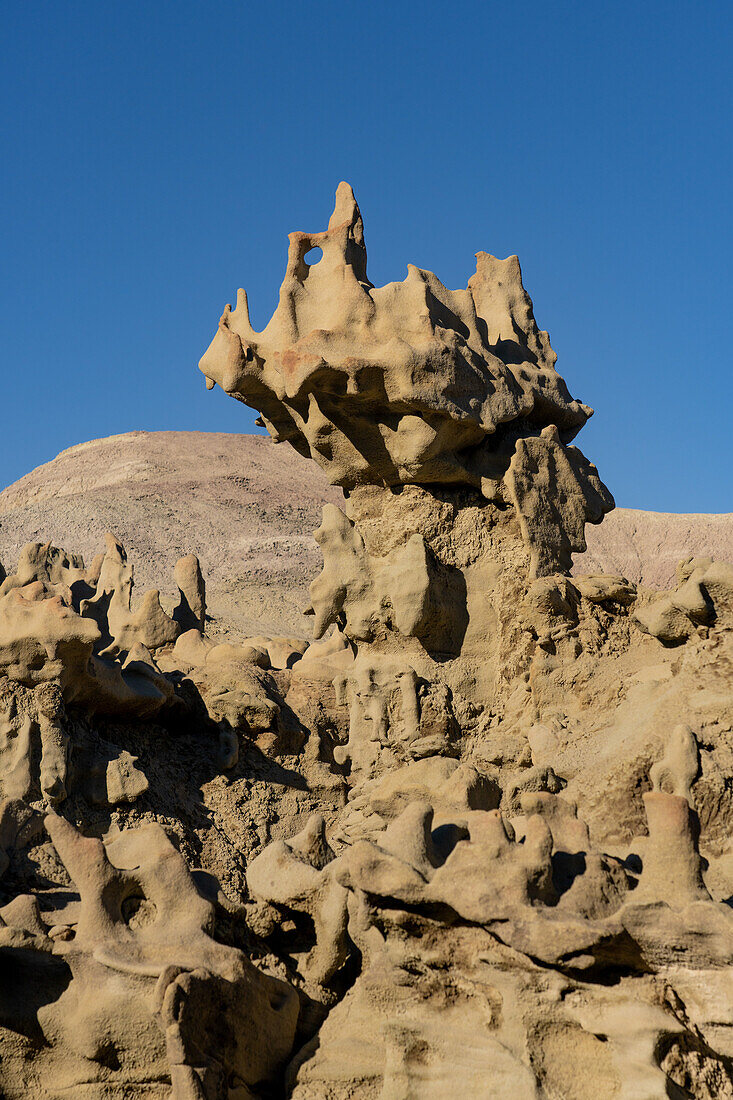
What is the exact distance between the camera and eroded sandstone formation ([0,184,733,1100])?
333cm

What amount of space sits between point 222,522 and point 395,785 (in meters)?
28.6

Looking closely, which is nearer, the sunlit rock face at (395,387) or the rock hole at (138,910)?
the rock hole at (138,910)

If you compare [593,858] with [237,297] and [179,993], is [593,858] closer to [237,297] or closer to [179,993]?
[179,993]

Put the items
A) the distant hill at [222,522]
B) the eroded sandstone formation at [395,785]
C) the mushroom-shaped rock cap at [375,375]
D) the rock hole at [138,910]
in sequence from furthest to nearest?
the distant hill at [222,522]
the mushroom-shaped rock cap at [375,375]
the rock hole at [138,910]
the eroded sandstone formation at [395,785]

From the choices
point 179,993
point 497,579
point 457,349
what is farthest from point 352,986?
point 457,349

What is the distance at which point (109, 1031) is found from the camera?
3.29 meters

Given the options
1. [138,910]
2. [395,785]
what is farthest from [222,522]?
[138,910]

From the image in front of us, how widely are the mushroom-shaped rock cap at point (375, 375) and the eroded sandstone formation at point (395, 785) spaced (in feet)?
0.07

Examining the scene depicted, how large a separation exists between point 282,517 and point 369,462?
27857mm

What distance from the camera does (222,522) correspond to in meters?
33.5

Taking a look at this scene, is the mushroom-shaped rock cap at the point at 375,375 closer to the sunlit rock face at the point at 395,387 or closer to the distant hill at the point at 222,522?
the sunlit rock face at the point at 395,387

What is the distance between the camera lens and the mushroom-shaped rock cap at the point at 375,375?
6695 mm

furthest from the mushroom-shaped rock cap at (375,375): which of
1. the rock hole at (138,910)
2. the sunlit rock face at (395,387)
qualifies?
the rock hole at (138,910)

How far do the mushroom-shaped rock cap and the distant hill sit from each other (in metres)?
14.2
